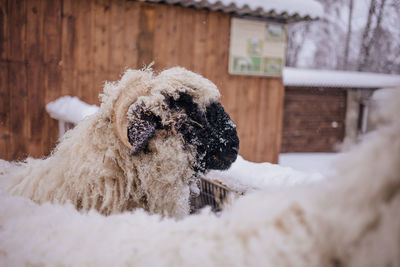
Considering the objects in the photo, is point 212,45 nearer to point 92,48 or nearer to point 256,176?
point 92,48

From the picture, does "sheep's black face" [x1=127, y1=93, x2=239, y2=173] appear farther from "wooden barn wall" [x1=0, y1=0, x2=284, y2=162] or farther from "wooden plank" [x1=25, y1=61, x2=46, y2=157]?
"wooden plank" [x1=25, y1=61, x2=46, y2=157]

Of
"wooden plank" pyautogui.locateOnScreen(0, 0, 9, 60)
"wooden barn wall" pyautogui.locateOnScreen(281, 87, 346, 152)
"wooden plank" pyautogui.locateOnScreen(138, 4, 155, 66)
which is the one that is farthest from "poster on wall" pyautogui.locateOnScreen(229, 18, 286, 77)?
"wooden barn wall" pyautogui.locateOnScreen(281, 87, 346, 152)

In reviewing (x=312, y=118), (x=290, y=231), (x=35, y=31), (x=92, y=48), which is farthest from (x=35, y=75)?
(x=312, y=118)

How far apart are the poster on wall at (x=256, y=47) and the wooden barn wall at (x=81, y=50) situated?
0.57 feet

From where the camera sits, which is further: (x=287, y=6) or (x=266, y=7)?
(x=287, y=6)

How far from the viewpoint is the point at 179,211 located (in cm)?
191

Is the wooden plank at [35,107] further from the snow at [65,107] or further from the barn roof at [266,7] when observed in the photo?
the barn roof at [266,7]

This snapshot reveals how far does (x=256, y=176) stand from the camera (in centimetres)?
181

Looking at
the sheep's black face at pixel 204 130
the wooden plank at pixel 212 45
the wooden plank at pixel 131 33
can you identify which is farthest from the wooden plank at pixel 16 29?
the sheep's black face at pixel 204 130

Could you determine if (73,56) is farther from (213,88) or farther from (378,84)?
(378,84)

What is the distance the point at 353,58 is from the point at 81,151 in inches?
881

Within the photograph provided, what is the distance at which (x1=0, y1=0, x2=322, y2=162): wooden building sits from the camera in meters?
5.30

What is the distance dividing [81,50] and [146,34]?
1252 mm

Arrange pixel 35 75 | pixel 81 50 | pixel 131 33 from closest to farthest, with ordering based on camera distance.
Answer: pixel 35 75 → pixel 81 50 → pixel 131 33
